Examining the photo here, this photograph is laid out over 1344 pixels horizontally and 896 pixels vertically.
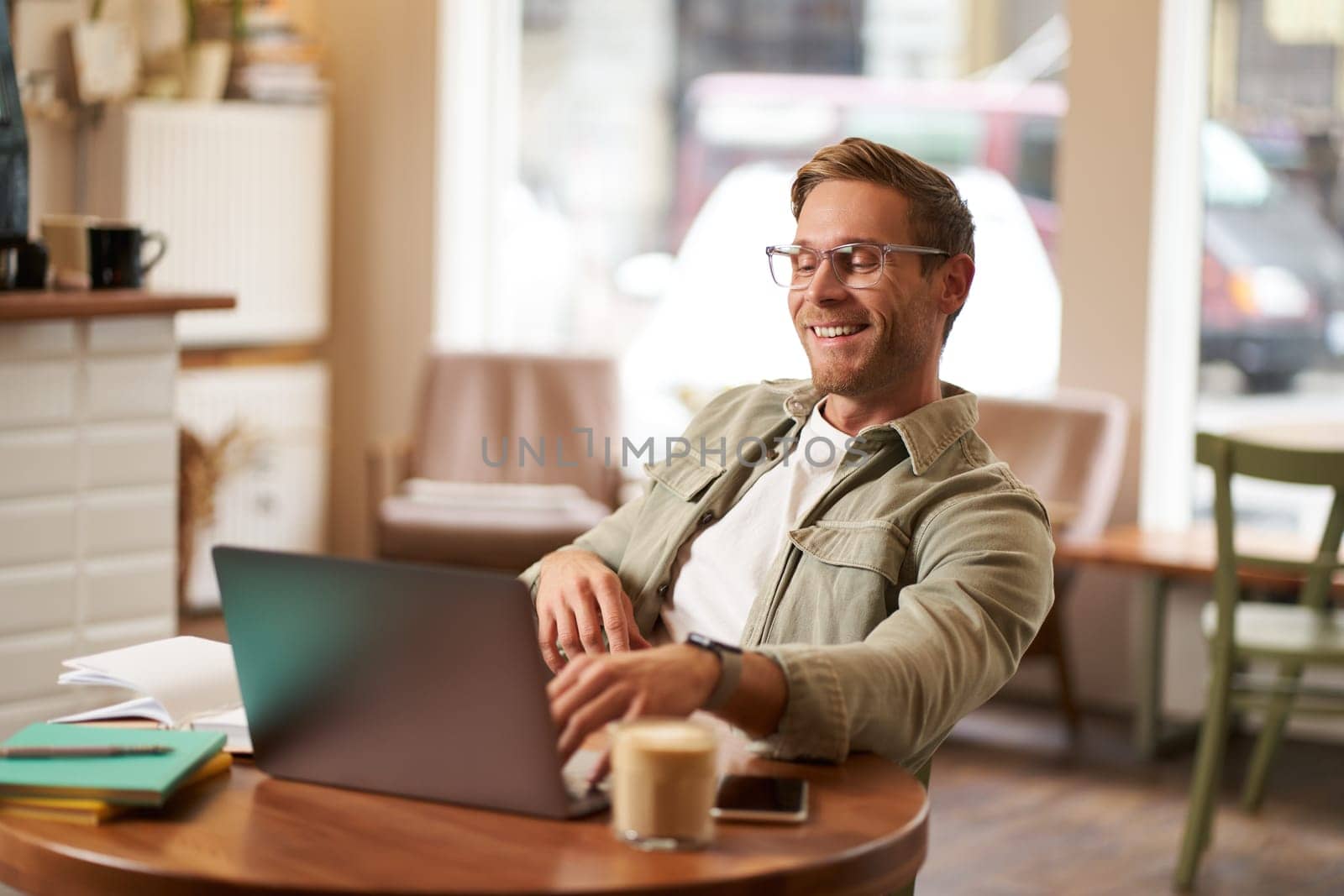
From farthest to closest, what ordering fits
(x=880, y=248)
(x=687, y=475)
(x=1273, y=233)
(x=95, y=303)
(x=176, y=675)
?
1. (x=1273, y=233)
2. (x=95, y=303)
3. (x=687, y=475)
4. (x=880, y=248)
5. (x=176, y=675)

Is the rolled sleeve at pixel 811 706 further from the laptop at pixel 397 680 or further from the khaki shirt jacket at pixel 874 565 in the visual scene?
the laptop at pixel 397 680

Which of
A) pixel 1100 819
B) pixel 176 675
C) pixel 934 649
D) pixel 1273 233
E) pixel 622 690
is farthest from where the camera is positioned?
pixel 1273 233

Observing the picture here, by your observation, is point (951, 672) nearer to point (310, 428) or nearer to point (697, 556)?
point (697, 556)

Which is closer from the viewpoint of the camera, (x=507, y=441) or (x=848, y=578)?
(x=848, y=578)

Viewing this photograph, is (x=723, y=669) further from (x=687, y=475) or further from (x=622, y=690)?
(x=687, y=475)

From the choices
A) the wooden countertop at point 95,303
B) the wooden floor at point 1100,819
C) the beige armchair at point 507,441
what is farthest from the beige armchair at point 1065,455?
the wooden countertop at point 95,303

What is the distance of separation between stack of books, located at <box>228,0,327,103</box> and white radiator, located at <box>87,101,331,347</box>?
0.05 metres

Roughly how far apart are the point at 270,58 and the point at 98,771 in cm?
445

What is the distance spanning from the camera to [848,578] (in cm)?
166

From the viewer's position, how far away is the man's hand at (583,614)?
1735 millimetres

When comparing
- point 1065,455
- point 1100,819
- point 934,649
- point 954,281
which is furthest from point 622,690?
point 1065,455

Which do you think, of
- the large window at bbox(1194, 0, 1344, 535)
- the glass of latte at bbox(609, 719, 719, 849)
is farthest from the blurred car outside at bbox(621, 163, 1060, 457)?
the glass of latte at bbox(609, 719, 719, 849)

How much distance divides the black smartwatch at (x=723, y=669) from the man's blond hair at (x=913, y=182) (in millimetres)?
643

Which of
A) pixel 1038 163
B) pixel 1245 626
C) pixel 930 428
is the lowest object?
pixel 1245 626
